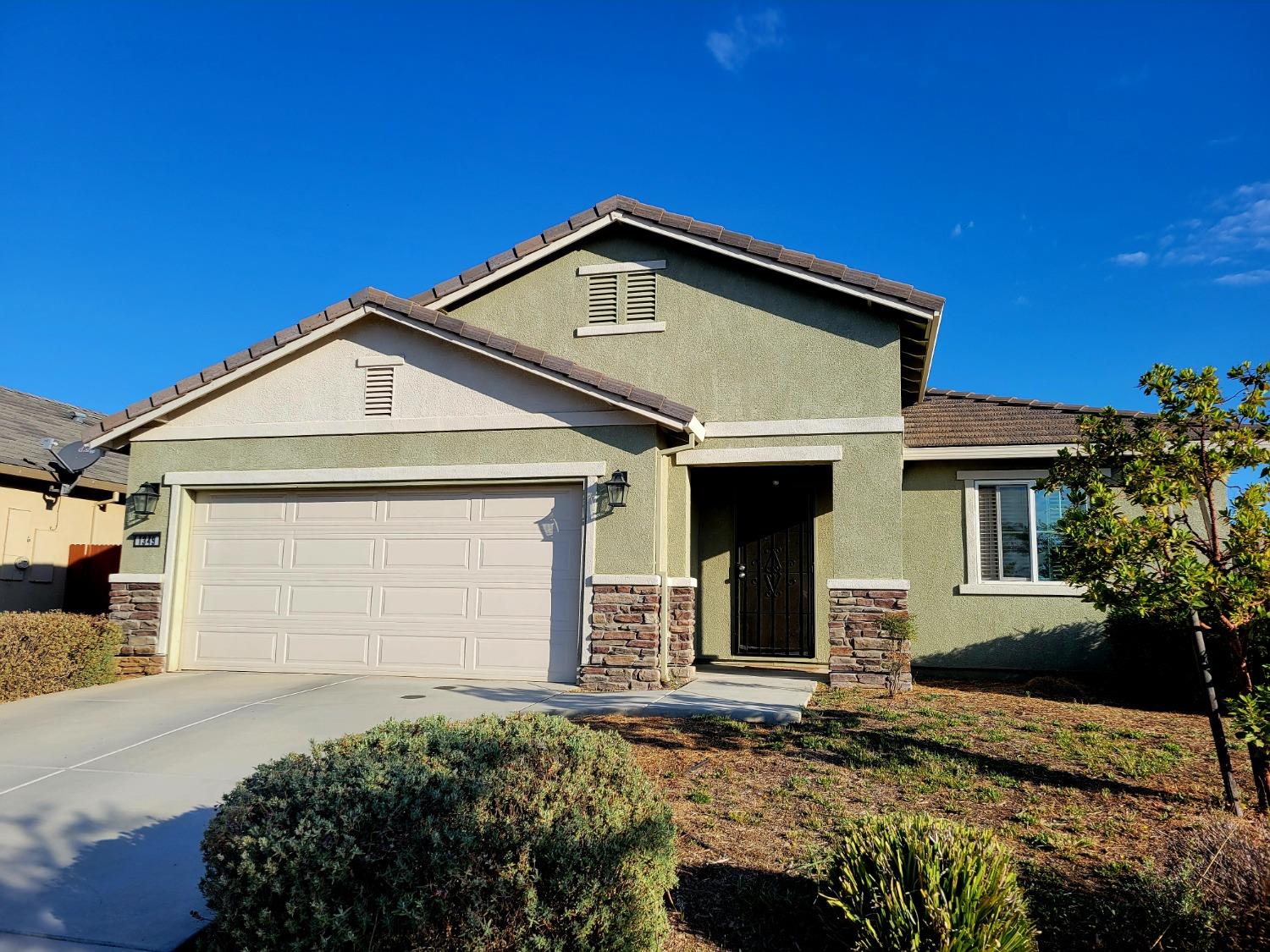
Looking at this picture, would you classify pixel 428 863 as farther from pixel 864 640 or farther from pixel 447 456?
pixel 864 640

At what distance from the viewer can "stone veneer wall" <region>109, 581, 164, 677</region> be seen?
10742mm

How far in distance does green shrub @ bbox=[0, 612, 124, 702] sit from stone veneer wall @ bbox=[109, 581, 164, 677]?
8.7 inches

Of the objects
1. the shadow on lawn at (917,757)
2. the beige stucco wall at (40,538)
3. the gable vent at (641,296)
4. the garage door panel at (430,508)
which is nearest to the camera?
the shadow on lawn at (917,757)

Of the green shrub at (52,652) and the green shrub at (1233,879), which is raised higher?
the green shrub at (52,652)

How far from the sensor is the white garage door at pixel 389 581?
10227mm

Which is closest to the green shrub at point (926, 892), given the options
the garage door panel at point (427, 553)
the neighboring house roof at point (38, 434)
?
the garage door panel at point (427, 553)

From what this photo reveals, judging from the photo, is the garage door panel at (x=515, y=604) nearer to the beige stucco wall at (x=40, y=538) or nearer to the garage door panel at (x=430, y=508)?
the garage door panel at (x=430, y=508)

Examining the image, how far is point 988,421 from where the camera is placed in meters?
12.5

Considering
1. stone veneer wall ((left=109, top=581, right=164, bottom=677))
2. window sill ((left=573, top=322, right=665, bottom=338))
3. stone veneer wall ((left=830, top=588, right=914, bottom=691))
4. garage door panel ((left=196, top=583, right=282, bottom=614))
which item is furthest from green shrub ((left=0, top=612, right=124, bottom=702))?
stone veneer wall ((left=830, top=588, right=914, bottom=691))

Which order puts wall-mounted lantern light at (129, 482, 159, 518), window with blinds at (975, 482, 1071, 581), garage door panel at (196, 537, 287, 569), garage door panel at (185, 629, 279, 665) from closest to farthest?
1. garage door panel at (185, 629, 279, 665)
2. garage door panel at (196, 537, 287, 569)
3. wall-mounted lantern light at (129, 482, 159, 518)
4. window with blinds at (975, 482, 1071, 581)

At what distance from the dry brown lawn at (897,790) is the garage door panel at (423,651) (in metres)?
2.98

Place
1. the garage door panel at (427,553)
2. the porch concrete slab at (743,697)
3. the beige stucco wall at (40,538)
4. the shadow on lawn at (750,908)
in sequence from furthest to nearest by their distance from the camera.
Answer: the beige stucco wall at (40,538) → the garage door panel at (427,553) → the porch concrete slab at (743,697) → the shadow on lawn at (750,908)

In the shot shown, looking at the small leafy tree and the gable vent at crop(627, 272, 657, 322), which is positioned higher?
the gable vent at crop(627, 272, 657, 322)

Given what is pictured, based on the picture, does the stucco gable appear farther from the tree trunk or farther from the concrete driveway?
the tree trunk
